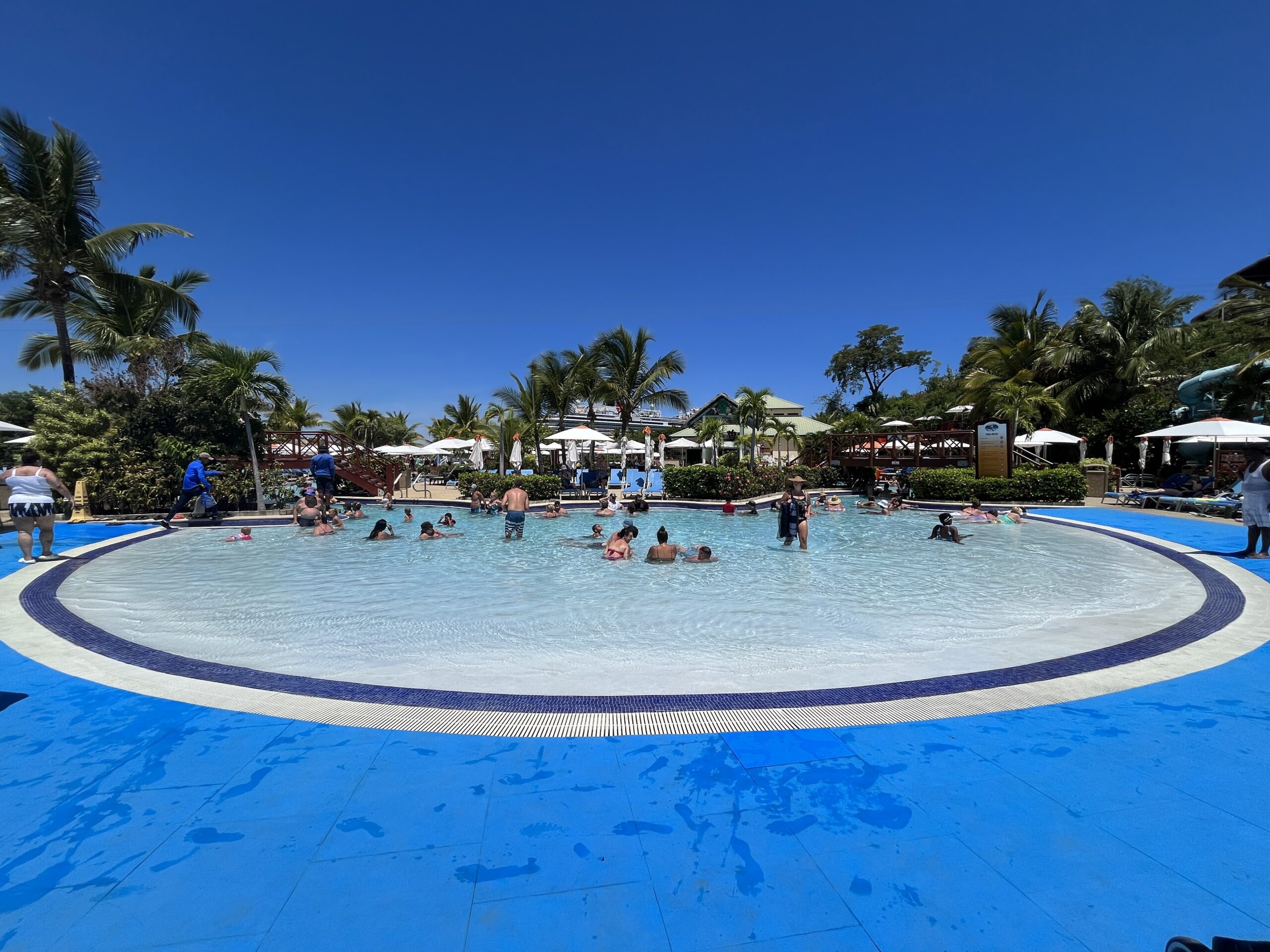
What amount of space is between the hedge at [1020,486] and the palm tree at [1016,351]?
9.24m

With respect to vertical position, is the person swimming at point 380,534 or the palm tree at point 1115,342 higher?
the palm tree at point 1115,342

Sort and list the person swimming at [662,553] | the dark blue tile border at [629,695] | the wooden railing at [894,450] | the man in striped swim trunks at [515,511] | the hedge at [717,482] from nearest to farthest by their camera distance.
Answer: the dark blue tile border at [629,695] < the person swimming at [662,553] < the man in striped swim trunks at [515,511] < the hedge at [717,482] < the wooden railing at [894,450]

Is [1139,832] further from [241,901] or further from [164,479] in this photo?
[164,479]

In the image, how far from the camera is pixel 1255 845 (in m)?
2.73

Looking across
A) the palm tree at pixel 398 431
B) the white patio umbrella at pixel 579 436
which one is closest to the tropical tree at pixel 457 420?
the palm tree at pixel 398 431

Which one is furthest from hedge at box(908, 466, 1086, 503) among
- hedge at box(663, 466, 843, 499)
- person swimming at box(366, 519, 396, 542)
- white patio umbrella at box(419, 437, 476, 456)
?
white patio umbrella at box(419, 437, 476, 456)

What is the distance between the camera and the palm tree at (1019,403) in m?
23.3

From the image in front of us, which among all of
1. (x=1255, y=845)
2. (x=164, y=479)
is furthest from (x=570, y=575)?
(x=164, y=479)

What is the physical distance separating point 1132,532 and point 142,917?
17.1m

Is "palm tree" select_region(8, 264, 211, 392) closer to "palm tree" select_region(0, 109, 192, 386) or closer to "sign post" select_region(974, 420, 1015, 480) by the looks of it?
"palm tree" select_region(0, 109, 192, 386)

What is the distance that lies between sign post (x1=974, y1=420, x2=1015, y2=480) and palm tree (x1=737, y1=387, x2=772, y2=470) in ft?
24.1

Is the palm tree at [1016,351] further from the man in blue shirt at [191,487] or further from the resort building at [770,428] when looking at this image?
the man in blue shirt at [191,487]

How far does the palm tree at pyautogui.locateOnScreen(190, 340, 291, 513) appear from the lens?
55.1ft

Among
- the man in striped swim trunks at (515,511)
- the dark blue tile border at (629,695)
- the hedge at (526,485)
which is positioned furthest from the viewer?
the hedge at (526,485)
